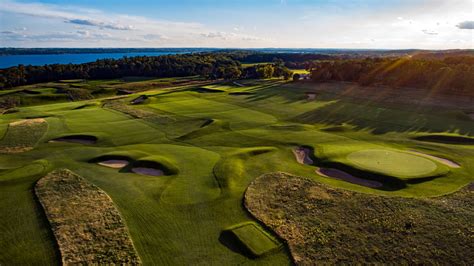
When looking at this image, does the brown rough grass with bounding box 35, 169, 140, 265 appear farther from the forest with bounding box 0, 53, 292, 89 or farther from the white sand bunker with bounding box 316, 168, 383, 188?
the forest with bounding box 0, 53, 292, 89

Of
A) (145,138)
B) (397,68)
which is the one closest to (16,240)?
(145,138)

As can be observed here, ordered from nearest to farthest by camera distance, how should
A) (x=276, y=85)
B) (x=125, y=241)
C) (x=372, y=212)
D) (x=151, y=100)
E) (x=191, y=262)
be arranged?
(x=191, y=262)
(x=125, y=241)
(x=372, y=212)
(x=151, y=100)
(x=276, y=85)

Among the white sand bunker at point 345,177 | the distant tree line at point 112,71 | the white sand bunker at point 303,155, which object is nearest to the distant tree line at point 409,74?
the distant tree line at point 112,71

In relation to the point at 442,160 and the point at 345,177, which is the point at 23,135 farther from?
the point at 442,160

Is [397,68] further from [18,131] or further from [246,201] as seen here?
[18,131]

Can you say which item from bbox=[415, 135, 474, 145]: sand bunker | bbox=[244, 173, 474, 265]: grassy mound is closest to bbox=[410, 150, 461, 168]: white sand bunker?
bbox=[244, 173, 474, 265]: grassy mound

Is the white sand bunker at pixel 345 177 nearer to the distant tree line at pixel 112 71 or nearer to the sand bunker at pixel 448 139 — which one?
the sand bunker at pixel 448 139
